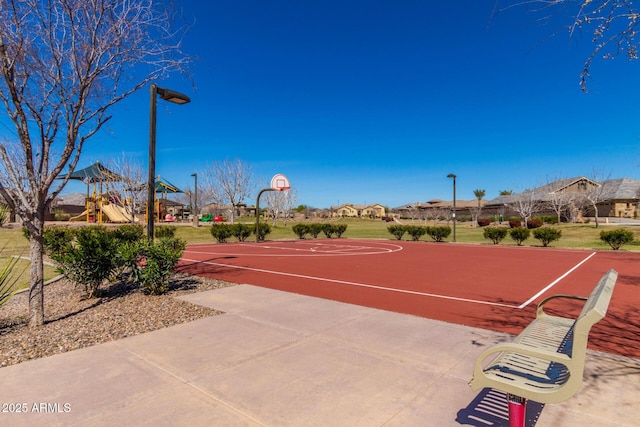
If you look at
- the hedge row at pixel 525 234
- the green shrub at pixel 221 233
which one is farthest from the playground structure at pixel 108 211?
the hedge row at pixel 525 234

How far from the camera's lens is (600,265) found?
538 inches

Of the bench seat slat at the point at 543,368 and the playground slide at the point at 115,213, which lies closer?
the bench seat slat at the point at 543,368

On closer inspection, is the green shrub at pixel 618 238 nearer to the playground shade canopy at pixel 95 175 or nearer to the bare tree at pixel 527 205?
the bare tree at pixel 527 205

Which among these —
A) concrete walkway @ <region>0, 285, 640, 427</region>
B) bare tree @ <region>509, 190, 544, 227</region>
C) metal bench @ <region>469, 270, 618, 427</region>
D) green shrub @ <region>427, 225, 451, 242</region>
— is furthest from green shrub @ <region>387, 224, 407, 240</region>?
metal bench @ <region>469, 270, 618, 427</region>

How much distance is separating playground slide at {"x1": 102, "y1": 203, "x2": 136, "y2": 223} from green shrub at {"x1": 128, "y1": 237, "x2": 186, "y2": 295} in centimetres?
3695

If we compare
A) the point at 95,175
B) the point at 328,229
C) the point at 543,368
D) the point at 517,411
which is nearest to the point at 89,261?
the point at 517,411

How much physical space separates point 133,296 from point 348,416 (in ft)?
18.6

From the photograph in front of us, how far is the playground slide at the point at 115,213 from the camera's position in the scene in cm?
3984

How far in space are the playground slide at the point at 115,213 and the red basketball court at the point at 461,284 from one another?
31.6 meters

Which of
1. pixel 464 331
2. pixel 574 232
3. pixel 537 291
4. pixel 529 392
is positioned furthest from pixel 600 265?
pixel 574 232

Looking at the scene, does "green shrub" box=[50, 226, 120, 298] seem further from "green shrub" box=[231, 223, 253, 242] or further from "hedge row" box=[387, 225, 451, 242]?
"hedge row" box=[387, 225, 451, 242]

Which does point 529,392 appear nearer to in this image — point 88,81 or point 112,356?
point 112,356

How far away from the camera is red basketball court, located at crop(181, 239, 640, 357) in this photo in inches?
231

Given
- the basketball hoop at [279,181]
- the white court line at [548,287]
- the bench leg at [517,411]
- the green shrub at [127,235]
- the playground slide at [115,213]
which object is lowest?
the white court line at [548,287]
